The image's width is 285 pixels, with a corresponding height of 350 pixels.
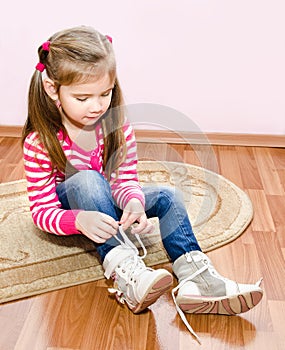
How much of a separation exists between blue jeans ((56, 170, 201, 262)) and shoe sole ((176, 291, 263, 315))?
14cm

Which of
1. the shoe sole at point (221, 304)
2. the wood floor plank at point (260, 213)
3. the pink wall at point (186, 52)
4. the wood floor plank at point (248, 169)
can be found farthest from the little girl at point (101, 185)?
the pink wall at point (186, 52)

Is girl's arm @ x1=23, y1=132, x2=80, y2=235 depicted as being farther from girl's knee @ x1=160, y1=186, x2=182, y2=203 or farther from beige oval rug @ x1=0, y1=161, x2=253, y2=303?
girl's knee @ x1=160, y1=186, x2=182, y2=203

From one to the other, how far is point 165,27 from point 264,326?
1.17 m

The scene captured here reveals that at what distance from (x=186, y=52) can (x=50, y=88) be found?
0.89 m

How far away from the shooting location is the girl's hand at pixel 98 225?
1.22 metres

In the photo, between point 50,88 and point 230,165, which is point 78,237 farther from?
point 230,165

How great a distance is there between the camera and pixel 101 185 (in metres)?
1.31

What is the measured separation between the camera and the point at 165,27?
2.00 m

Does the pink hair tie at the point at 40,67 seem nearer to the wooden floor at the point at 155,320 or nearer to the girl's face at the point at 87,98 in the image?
the girl's face at the point at 87,98

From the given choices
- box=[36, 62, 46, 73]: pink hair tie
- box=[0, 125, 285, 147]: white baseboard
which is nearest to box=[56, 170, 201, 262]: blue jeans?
box=[36, 62, 46, 73]: pink hair tie

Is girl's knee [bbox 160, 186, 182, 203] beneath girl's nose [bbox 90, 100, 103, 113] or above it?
beneath

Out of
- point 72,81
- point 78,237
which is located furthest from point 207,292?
point 72,81

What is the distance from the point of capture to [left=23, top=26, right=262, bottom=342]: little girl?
119cm

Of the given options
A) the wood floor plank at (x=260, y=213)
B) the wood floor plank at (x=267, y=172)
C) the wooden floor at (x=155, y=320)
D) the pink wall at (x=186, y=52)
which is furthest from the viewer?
the pink wall at (x=186, y=52)
